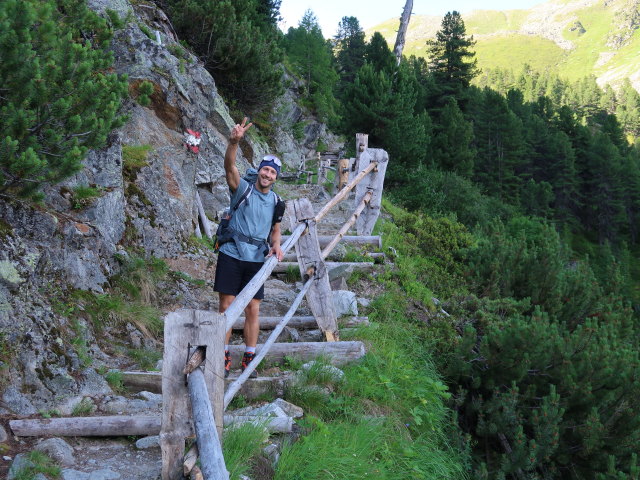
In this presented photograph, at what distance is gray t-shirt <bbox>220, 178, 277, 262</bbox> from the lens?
4406mm

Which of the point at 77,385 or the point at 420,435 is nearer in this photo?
the point at 77,385

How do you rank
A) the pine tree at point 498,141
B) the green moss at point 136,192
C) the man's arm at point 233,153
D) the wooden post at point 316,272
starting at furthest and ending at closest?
1. the pine tree at point 498,141
2. the green moss at point 136,192
3. the wooden post at point 316,272
4. the man's arm at point 233,153

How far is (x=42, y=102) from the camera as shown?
13.2 feet

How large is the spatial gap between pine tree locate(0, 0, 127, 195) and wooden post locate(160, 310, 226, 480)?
225 cm

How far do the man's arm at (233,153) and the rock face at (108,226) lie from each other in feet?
5.51

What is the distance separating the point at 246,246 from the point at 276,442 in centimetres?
175

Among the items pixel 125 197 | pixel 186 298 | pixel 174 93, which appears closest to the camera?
pixel 186 298

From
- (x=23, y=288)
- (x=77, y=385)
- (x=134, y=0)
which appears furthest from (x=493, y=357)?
(x=134, y=0)

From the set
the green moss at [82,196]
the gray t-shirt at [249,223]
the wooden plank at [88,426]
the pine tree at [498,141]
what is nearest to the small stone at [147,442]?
the wooden plank at [88,426]

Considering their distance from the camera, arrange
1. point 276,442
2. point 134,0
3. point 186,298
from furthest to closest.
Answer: point 134,0 → point 186,298 → point 276,442

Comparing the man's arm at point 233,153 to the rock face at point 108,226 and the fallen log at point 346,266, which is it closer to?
the rock face at point 108,226

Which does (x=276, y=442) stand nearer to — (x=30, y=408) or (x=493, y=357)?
(x=30, y=408)

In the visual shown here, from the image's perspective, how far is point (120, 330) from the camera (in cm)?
493

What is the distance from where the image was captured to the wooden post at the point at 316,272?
522cm
